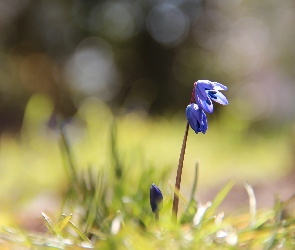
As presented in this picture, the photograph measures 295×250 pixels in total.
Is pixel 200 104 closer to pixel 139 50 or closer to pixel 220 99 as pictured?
pixel 220 99

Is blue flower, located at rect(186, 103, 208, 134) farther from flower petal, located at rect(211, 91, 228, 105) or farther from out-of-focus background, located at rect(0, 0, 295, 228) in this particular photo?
out-of-focus background, located at rect(0, 0, 295, 228)

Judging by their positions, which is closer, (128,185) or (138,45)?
(128,185)

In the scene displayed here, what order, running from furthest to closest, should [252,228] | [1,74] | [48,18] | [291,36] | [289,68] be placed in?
[289,68], [291,36], [48,18], [1,74], [252,228]

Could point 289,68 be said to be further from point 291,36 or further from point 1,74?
point 1,74

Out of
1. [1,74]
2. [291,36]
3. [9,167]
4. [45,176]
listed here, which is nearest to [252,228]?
[45,176]

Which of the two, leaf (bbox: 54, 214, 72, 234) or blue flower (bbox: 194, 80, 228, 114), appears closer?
leaf (bbox: 54, 214, 72, 234)

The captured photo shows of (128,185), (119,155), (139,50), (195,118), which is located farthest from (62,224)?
(139,50)

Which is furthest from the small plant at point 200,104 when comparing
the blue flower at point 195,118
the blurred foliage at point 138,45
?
the blurred foliage at point 138,45

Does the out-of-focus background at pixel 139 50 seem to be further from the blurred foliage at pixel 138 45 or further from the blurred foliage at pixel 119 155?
the blurred foliage at pixel 119 155

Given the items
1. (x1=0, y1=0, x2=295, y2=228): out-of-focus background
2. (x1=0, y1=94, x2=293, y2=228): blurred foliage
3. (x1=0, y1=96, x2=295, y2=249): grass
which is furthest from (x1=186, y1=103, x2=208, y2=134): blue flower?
(x1=0, y1=0, x2=295, y2=228): out-of-focus background
